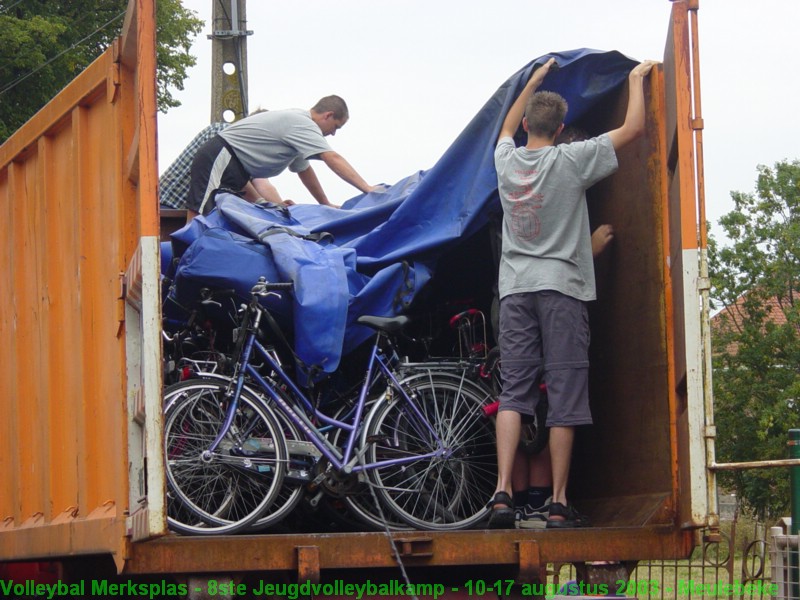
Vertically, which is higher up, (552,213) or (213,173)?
(213,173)

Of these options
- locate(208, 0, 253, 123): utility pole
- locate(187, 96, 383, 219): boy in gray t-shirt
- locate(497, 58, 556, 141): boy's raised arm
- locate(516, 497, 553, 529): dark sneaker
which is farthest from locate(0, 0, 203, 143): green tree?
locate(516, 497, 553, 529): dark sneaker

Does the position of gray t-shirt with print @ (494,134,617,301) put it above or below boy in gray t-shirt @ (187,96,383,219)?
below

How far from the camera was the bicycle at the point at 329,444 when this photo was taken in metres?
5.03

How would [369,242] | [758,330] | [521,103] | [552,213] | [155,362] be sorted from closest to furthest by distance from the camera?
[155,362], [552,213], [521,103], [369,242], [758,330]

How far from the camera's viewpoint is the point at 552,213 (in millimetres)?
5133

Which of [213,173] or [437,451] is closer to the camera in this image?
[437,451]

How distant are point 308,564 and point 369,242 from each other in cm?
189

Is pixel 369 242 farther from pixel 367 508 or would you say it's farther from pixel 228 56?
pixel 228 56

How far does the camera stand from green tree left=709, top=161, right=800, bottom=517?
1578 inches

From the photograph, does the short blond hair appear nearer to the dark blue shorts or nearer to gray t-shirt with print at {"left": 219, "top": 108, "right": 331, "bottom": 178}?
the dark blue shorts

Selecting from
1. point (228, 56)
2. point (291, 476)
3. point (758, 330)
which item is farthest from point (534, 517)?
point (758, 330)

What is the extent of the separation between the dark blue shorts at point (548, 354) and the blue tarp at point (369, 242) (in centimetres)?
56

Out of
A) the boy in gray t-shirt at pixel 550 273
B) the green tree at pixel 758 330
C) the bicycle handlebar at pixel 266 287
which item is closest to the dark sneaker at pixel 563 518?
the boy in gray t-shirt at pixel 550 273

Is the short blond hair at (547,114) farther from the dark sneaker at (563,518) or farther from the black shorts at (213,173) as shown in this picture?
the black shorts at (213,173)
